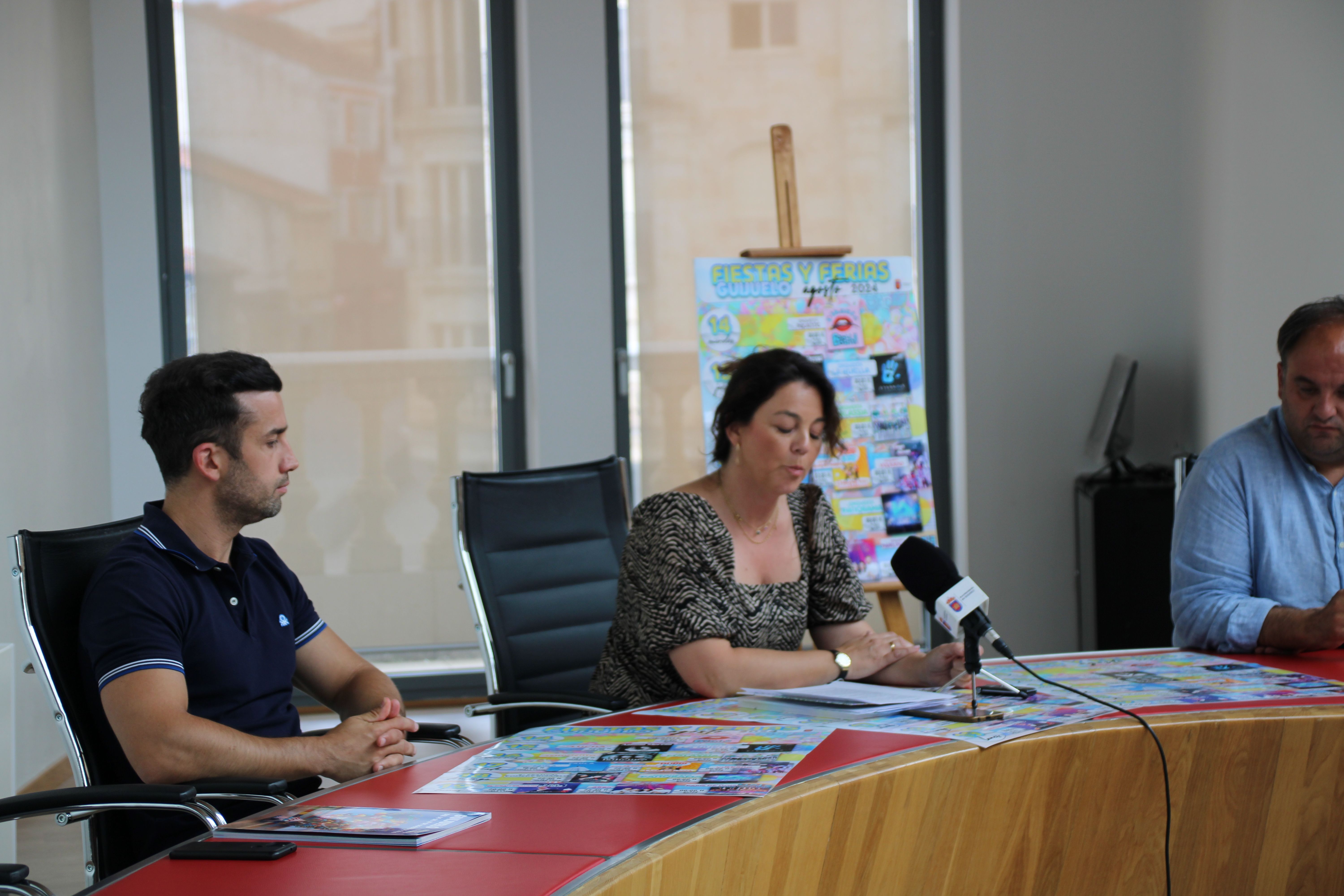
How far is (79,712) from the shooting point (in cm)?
178

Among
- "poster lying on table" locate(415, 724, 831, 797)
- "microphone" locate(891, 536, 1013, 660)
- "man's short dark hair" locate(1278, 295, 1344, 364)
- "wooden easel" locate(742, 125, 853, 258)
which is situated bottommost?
"poster lying on table" locate(415, 724, 831, 797)

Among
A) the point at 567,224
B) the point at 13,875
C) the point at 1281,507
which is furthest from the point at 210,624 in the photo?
the point at 567,224

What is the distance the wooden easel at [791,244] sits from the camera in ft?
11.8

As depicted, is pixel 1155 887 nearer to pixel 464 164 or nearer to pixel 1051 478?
pixel 1051 478

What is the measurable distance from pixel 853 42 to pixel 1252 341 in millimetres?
1839

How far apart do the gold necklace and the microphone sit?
0.48 metres

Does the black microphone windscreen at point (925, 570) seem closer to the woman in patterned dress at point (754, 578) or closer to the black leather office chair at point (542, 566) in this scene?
the woman in patterned dress at point (754, 578)

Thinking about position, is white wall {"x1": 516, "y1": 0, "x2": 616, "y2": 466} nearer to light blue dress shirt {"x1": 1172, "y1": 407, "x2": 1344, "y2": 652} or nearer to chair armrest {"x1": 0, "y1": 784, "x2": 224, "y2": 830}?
light blue dress shirt {"x1": 1172, "y1": 407, "x2": 1344, "y2": 652}

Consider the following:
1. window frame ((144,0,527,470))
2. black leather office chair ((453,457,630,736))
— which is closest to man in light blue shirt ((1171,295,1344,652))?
black leather office chair ((453,457,630,736))

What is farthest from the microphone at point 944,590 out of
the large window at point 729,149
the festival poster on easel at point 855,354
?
the large window at point 729,149

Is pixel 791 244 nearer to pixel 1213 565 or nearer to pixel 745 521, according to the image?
pixel 745 521

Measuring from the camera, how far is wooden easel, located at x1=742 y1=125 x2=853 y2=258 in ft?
11.8

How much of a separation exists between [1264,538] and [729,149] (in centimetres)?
285

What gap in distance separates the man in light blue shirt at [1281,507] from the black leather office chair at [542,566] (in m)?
1.14
